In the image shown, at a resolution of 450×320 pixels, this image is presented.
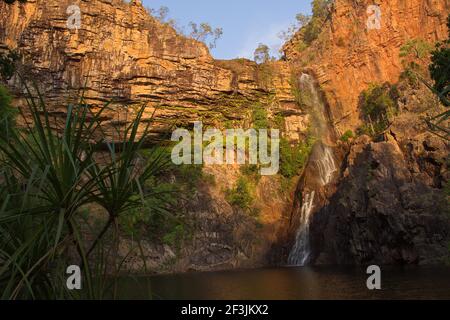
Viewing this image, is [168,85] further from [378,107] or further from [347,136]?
[378,107]

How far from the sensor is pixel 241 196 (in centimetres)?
3419

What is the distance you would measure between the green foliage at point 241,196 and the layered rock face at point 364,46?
1140cm

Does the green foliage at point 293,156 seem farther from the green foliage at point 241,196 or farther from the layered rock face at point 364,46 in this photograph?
the layered rock face at point 364,46

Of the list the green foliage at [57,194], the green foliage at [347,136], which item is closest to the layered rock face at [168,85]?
the green foliage at [347,136]

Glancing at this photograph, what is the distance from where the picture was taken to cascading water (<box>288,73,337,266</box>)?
29.7 meters

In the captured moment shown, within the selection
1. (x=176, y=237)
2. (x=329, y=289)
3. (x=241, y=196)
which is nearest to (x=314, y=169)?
(x=241, y=196)

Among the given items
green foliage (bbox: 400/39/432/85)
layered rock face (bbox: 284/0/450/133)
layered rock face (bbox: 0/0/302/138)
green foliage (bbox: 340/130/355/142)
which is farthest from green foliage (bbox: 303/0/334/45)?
green foliage (bbox: 340/130/355/142)

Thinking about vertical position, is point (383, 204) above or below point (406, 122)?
below

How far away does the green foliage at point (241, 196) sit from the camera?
3400cm

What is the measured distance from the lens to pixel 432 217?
2386 cm

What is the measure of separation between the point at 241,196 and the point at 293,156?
6.49 meters

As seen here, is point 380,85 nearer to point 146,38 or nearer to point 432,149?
point 432,149

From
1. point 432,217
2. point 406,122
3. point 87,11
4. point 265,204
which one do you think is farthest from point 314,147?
point 87,11
